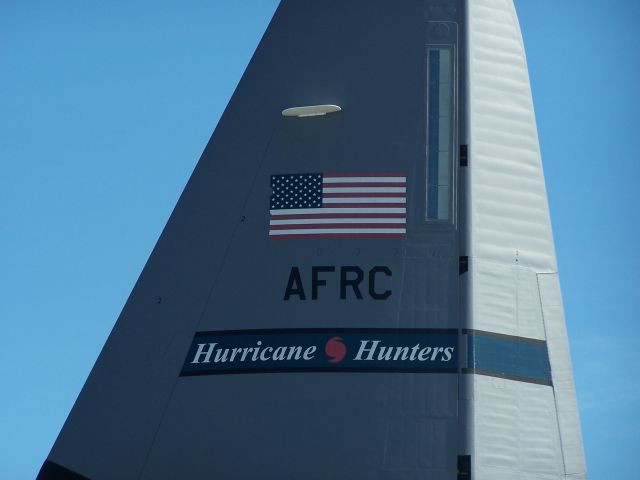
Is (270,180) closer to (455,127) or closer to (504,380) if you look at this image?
(455,127)

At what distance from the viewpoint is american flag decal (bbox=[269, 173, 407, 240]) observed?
27.7 feet

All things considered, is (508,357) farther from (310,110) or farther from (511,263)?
(310,110)

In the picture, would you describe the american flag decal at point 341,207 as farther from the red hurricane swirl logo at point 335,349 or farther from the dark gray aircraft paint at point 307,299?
the red hurricane swirl logo at point 335,349

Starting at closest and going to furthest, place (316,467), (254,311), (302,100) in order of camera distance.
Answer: (316,467), (254,311), (302,100)

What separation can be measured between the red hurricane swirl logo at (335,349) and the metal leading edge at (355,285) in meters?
0.01

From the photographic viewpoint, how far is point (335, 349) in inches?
321

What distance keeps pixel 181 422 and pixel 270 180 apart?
210 centimetres

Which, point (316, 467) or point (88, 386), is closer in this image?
point (316, 467)

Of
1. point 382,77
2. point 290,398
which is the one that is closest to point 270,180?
point 382,77

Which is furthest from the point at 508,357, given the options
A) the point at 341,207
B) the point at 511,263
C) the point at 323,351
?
the point at 341,207

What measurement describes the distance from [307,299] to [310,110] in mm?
1617

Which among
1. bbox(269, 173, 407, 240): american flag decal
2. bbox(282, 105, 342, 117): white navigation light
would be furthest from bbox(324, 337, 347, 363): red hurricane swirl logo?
bbox(282, 105, 342, 117): white navigation light

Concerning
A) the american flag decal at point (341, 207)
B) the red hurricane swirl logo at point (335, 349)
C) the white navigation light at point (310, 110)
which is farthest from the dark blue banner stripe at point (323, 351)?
the white navigation light at point (310, 110)

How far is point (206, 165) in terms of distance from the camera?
9016 millimetres
